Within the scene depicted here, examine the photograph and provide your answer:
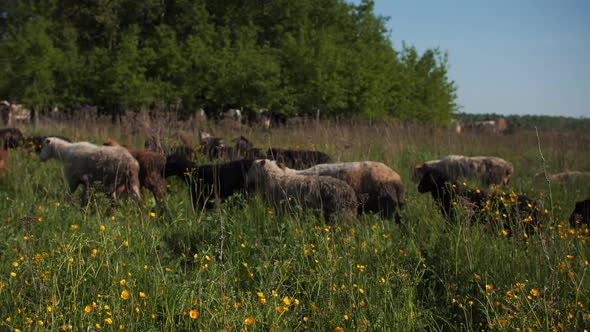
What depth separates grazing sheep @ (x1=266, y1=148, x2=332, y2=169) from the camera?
31.9 ft

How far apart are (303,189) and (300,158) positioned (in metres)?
3.23

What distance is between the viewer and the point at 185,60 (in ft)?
88.1

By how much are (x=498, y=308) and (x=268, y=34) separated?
31610 millimetres

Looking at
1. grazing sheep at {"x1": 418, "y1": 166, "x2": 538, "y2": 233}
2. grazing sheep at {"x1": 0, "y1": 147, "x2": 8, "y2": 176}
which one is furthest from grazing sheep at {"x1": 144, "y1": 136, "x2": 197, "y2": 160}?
grazing sheep at {"x1": 418, "y1": 166, "x2": 538, "y2": 233}

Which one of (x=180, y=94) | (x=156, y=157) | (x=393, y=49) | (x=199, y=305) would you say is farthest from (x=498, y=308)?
(x=393, y=49)

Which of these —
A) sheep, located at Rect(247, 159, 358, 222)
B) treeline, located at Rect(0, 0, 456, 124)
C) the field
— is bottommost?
the field

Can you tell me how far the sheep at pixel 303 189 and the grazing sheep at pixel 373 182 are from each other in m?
0.55

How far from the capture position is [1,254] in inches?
185

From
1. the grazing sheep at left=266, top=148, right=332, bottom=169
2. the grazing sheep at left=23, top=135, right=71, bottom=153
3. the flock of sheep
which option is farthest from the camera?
the grazing sheep at left=23, top=135, right=71, bottom=153

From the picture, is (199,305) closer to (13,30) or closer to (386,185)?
(386,185)

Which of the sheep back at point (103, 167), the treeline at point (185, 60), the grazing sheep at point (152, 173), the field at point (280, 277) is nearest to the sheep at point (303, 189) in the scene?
the field at point (280, 277)

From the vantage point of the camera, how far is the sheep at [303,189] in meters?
6.40

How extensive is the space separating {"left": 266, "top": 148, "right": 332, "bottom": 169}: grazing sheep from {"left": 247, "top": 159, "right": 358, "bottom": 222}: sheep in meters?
2.09

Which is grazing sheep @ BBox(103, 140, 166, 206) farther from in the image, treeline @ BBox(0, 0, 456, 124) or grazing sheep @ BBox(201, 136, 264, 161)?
treeline @ BBox(0, 0, 456, 124)
